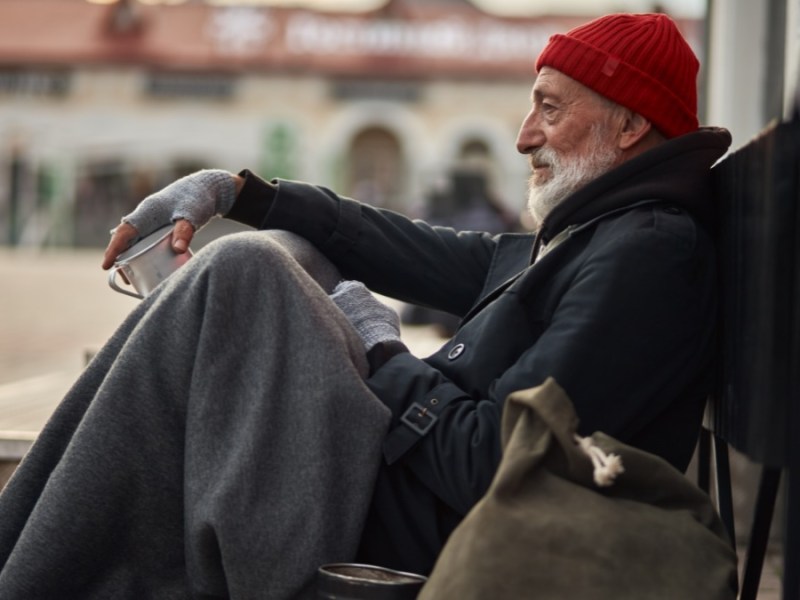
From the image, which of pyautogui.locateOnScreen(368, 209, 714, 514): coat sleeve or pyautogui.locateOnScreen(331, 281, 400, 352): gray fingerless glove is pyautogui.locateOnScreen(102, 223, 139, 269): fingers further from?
pyautogui.locateOnScreen(368, 209, 714, 514): coat sleeve

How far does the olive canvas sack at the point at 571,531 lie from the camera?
1698mm

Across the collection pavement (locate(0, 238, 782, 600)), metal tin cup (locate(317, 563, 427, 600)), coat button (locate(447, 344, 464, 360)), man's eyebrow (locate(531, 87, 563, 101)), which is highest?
man's eyebrow (locate(531, 87, 563, 101))

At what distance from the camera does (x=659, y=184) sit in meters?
2.29

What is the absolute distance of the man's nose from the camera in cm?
254

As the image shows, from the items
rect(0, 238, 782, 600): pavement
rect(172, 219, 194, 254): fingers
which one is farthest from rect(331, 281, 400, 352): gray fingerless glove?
rect(0, 238, 782, 600): pavement

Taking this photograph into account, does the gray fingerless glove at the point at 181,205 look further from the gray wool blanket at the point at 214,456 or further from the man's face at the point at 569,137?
the man's face at the point at 569,137

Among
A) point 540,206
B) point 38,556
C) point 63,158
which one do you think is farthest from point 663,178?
point 63,158

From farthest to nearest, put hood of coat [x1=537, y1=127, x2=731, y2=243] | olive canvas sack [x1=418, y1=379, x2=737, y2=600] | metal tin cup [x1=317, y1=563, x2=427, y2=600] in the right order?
hood of coat [x1=537, y1=127, x2=731, y2=243]
metal tin cup [x1=317, y1=563, x2=427, y2=600]
olive canvas sack [x1=418, y1=379, x2=737, y2=600]

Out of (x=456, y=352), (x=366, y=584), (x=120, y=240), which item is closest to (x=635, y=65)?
(x=456, y=352)

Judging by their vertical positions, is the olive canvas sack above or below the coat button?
below

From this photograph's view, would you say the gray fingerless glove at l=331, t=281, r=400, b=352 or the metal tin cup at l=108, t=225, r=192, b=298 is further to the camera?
the metal tin cup at l=108, t=225, r=192, b=298

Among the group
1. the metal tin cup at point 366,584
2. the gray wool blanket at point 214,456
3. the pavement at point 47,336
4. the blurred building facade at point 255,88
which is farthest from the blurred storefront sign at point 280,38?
the metal tin cup at point 366,584

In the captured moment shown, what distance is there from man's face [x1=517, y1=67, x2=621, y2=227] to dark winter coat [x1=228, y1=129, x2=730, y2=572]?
4.2 inches

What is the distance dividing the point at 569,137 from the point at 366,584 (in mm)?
1008
